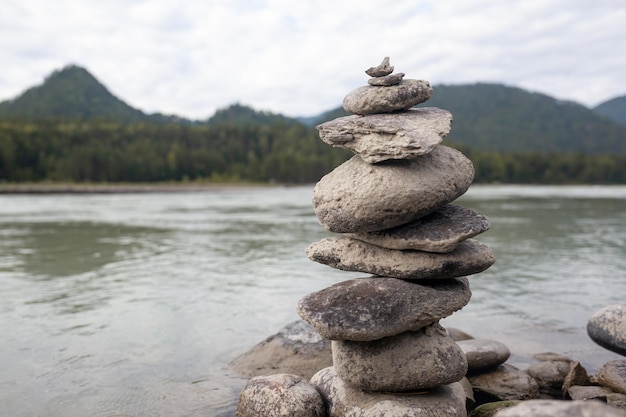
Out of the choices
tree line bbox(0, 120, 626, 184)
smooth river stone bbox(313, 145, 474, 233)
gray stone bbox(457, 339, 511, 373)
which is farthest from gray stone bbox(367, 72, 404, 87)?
tree line bbox(0, 120, 626, 184)

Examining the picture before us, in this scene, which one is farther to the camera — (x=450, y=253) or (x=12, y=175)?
(x=12, y=175)

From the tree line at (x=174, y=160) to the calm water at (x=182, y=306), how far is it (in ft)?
344

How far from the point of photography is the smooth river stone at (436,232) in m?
7.39

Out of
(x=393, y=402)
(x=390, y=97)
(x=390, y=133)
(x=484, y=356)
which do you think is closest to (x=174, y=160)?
(x=484, y=356)

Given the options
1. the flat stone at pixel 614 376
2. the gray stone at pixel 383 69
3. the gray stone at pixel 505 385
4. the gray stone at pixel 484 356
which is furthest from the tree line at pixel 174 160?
the gray stone at pixel 383 69

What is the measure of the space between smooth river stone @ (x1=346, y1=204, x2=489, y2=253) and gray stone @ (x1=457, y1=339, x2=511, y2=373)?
3.08 m

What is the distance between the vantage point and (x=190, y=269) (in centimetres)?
2292

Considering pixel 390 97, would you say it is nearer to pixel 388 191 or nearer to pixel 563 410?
pixel 388 191

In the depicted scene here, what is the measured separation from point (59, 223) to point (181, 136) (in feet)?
453

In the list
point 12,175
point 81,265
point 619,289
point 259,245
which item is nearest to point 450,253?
point 619,289

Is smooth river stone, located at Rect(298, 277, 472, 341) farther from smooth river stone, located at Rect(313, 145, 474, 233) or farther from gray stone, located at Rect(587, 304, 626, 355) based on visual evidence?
gray stone, located at Rect(587, 304, 626, 355)

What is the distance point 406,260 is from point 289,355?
4.23 m

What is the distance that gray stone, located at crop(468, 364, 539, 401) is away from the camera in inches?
361

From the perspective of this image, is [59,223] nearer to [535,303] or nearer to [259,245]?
[259,245]
